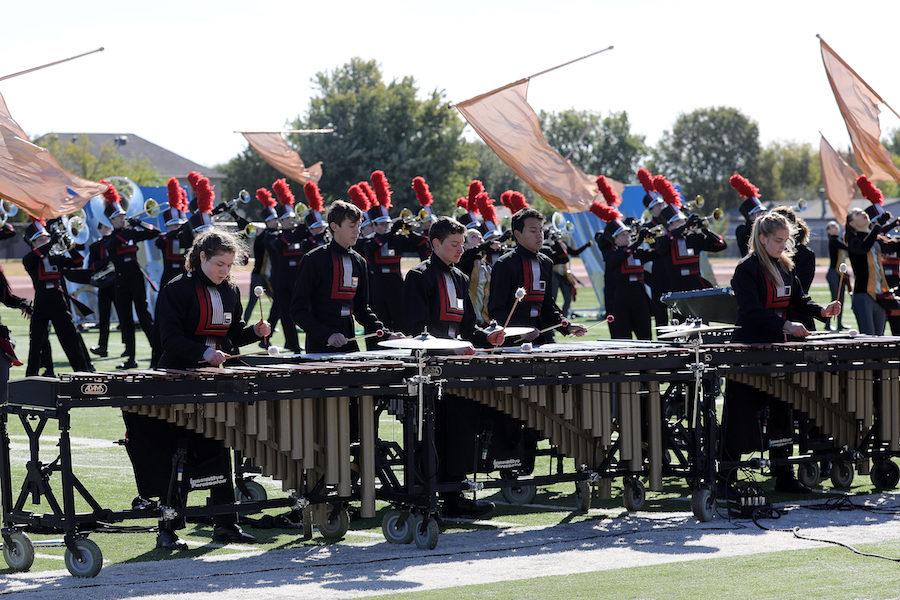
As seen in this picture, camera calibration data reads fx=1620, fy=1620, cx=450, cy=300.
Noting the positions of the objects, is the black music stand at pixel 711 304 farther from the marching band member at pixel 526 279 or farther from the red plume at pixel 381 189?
the red plume at pixel 381 189

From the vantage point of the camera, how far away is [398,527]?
8.44 meters

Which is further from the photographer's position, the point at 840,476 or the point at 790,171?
the point at 790,171

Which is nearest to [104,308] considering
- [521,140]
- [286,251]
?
[286,251]

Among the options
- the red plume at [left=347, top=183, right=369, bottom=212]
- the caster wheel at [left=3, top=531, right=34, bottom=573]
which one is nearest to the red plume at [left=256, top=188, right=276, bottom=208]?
the red plume at [left=347, top=183, right=369, bottom=212]

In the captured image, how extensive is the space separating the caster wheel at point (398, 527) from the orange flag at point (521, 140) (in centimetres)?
531

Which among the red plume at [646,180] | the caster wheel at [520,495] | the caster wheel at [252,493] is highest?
the red plume at [646,180]

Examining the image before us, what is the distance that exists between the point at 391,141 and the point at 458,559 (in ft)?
185

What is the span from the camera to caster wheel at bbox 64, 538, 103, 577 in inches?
294

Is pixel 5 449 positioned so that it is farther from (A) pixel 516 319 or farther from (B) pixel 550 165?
(B) pixel 550 165

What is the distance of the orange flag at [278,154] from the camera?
20.3 metres

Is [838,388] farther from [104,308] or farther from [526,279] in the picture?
[104,308]

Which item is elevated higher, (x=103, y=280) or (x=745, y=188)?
(x=745, y=188)

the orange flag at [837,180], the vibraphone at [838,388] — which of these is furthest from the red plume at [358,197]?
the vibraphone at [838,388]

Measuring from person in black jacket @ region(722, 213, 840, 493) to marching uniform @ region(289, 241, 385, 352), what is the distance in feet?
7.12
